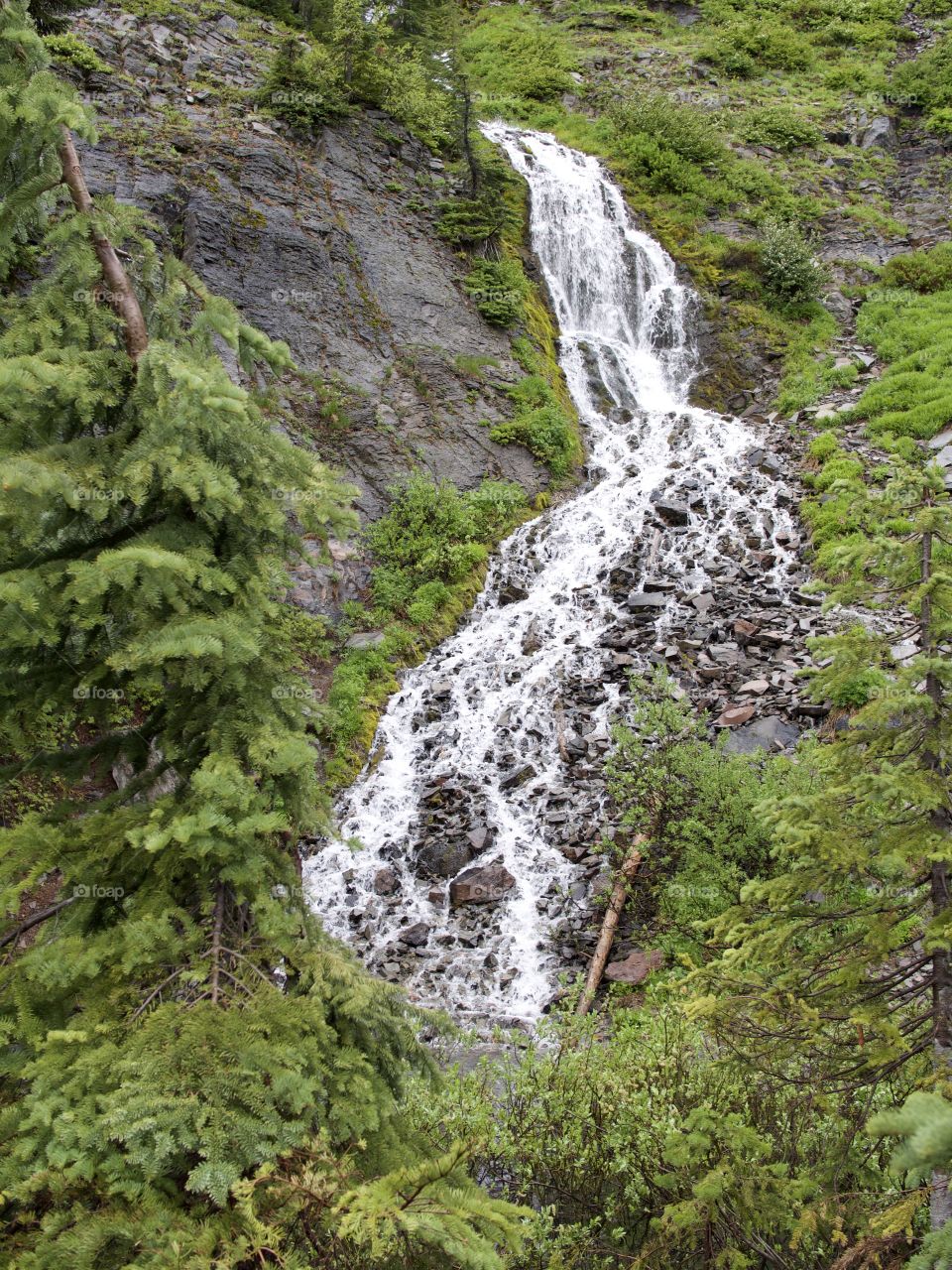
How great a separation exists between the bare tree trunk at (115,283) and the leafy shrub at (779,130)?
31.3 metres

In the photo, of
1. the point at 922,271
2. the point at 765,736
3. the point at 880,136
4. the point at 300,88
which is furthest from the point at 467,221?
the point at 880,136

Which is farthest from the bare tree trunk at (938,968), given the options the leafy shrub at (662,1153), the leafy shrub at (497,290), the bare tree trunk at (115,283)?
the leafy shrub at (497,290)

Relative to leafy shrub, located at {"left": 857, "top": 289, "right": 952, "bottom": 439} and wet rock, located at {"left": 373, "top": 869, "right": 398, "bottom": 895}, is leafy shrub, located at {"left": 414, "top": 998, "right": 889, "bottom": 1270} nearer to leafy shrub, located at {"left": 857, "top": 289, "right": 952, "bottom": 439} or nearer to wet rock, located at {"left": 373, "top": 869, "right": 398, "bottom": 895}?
wet rock, located at {"left": 373, "top": 869, "right": 398, "bottom": 895}

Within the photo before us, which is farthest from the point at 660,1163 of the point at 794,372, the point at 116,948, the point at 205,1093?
the point at 794,372

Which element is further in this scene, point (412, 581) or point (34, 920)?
point (412, 581)

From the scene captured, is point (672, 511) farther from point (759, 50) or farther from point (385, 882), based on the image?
point (759, 50)

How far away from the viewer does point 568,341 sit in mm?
21188

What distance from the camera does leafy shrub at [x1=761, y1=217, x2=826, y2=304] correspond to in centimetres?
2095

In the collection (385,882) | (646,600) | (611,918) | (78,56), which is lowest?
(385,882)

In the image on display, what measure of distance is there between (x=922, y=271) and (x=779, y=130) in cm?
1125

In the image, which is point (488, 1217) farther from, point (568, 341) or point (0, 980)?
point (568, 341)

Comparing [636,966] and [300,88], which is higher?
[300,88]

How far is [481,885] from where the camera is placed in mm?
9977

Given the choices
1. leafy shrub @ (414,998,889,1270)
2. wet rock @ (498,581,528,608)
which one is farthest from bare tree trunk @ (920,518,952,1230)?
wet rock @ (498,581,528,608)
